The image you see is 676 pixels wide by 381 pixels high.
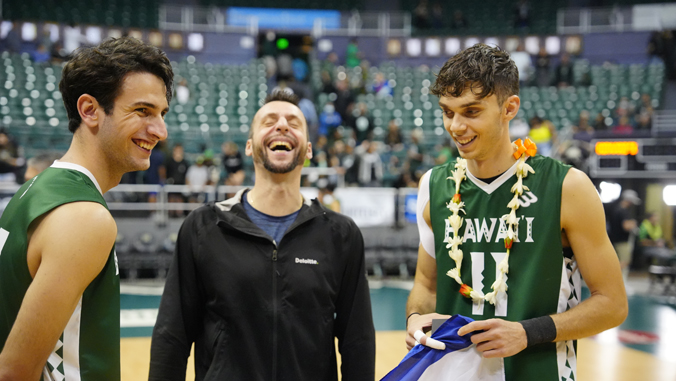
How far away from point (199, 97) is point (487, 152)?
48.4 feet

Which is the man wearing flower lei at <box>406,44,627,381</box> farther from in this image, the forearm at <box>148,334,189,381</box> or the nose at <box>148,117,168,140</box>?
the nose at <box>148,117,168,140</box>

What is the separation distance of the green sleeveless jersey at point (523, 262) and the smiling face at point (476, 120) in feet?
0.62

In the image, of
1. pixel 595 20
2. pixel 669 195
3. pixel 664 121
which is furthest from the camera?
pixel 595 20

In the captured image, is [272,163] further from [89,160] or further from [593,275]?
[593,275]

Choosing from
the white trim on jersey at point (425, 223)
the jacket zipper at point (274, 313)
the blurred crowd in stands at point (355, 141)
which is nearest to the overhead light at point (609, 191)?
the blurred crowd in stands at point (355, 141)

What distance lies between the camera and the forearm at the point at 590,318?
194 cm

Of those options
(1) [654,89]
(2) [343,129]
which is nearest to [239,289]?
(2) [343,129]

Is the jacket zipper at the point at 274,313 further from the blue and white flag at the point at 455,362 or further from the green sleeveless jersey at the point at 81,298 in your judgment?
the green sleeveless jersey at the point at 81,298

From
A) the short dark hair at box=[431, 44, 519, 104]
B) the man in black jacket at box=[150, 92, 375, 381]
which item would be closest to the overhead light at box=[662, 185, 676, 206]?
the short dark hair at box=[431, 44, 519, 104]

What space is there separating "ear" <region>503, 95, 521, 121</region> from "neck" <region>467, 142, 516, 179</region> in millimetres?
139

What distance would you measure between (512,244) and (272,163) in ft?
3.49

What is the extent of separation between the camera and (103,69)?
1716 millimetres

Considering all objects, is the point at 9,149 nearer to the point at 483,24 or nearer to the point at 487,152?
the point at 487,152

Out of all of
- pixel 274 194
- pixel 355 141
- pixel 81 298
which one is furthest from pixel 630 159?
pixel 81 298
